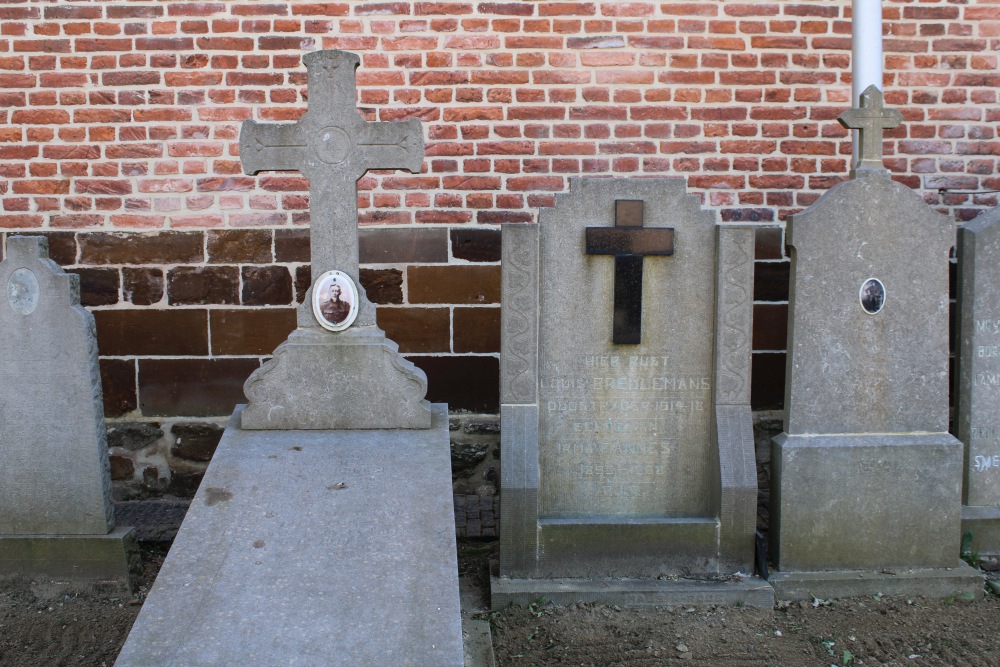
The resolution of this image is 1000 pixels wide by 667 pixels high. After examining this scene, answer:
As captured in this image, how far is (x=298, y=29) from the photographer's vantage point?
192 inches

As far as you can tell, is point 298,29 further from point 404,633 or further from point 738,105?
point 404,633

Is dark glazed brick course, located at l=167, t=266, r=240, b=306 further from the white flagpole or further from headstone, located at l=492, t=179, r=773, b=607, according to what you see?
the white flagpole

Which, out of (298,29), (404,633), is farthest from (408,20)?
(404,633)

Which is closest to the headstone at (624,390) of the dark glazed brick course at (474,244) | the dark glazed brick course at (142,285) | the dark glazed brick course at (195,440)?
the dark glazed brick course at (474,244)

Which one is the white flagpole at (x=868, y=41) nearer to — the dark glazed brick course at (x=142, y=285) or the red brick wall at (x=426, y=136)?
the red brick wall at (x=426, y=136)

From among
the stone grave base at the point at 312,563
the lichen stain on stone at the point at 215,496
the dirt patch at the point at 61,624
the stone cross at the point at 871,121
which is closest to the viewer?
the stone grave base at the point at 312,563

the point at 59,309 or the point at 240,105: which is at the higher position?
the point at 240,105

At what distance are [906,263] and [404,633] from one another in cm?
286

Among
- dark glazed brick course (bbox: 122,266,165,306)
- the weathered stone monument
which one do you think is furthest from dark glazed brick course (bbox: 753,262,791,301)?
dark glazed brick course (bbox: 122,266,165,306)

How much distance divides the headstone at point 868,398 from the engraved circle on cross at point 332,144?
200 cm

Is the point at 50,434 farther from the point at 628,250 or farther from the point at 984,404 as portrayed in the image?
the point at 984,404

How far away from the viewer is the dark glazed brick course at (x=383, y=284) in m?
5.04

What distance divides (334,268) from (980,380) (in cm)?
321

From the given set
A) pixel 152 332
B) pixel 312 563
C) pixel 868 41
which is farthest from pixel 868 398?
pixel 152 332
